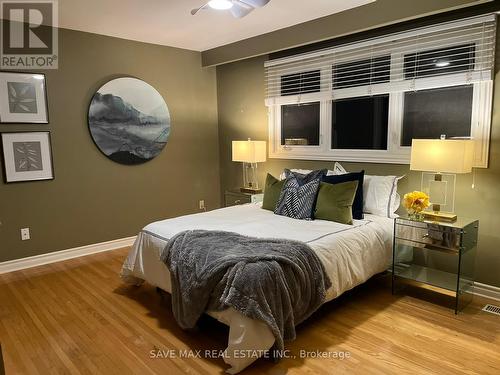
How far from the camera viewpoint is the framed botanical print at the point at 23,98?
353 centimetres

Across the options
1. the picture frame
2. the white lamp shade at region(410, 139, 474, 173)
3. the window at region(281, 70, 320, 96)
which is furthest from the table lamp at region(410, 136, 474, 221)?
the picture frame

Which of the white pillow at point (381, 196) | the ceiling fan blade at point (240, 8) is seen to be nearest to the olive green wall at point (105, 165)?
the ceiling fan blade at point (240, 8)

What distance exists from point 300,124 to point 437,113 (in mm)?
1531

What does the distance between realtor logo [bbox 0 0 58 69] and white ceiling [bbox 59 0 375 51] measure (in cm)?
16

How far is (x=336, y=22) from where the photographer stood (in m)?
3.45

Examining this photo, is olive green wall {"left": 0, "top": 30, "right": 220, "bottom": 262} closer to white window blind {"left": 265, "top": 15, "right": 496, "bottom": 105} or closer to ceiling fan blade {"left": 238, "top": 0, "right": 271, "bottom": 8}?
white window blind {"left": 265, "top": 15, "right": 496, "bottom": 105}

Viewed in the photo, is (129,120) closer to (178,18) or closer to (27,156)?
(27,156)

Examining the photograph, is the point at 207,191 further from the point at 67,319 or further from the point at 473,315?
the point at 473,315

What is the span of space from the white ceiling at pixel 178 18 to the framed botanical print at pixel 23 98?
0.67m

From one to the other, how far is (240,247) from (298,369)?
0.81m

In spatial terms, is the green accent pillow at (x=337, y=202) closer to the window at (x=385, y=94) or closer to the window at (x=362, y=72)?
the window at (x=385, y=94)

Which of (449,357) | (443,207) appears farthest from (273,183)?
(449,357)

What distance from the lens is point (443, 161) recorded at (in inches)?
107

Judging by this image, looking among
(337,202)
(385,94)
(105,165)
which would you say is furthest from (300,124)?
(105,165)
